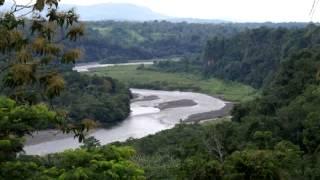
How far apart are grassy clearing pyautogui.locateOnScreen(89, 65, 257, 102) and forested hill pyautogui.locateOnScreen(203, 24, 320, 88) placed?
8.45 ft

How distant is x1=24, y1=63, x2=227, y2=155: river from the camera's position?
48.2 meters

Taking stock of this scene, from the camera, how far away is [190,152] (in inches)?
1152

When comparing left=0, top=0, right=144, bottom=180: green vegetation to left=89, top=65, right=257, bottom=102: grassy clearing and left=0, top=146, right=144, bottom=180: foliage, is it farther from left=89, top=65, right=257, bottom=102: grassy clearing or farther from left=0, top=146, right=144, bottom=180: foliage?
left=89, top=65, right=257, bottom=102: grassy clearing

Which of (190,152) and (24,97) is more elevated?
(24,97)

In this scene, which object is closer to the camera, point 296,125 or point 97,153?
point 97,153

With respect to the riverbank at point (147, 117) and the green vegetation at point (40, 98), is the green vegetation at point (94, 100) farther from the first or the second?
the green vegetation at point (40, 98)

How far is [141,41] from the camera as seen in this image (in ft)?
451

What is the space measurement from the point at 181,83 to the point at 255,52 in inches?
551

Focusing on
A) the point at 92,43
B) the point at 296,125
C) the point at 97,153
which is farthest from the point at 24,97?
the point at 92,43

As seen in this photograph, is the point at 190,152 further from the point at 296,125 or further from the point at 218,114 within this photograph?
the point at 218,114

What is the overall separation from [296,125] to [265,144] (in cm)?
574

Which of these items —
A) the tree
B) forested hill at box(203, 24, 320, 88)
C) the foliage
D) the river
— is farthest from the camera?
forested hill at box(203, 24, 320, 88)

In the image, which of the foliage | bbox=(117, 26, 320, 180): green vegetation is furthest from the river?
the foliage

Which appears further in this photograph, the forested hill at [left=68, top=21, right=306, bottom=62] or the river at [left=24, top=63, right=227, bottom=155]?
the forested hill at [left=68, top=21, right=306, bottom=62]
